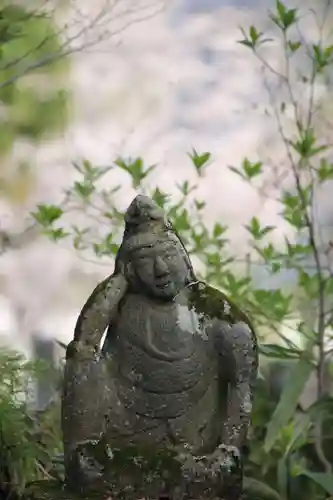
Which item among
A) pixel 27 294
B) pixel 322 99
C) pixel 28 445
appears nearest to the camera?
pixel 28 445

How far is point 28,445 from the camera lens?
1.12 metres

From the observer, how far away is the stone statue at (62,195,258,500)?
0.88 meters

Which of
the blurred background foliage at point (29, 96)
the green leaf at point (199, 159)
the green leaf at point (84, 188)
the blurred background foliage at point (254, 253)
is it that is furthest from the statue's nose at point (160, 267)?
the blurred background foliage at point (29, 96)

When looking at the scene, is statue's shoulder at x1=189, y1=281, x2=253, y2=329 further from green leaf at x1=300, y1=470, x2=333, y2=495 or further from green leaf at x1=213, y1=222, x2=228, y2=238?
green leaf at x1=213, y1=222, x2=228, y2=238

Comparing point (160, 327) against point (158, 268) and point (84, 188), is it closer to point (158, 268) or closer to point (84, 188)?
point (158, 268)

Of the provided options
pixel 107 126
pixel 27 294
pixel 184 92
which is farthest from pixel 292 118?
pixel 27 294

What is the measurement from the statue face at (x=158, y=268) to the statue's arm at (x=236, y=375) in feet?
0.27

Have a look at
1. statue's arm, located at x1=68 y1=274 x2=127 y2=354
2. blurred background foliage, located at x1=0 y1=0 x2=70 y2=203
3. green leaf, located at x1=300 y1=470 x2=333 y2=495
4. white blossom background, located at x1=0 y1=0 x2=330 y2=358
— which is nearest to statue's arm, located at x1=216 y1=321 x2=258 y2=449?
statue's arm, located at x1=68 y1=274 x2=127 y2=354

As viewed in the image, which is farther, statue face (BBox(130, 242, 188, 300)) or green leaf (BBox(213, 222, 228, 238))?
green leaf (BBox(213, 222, 228, 238))

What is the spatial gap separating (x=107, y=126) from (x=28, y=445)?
0.74 metres

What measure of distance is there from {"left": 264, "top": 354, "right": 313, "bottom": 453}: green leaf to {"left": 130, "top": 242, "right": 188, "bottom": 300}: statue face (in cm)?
39

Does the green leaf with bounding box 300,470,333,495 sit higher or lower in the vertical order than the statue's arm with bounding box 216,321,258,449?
lower

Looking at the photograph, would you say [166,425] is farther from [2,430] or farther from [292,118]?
[292,118]

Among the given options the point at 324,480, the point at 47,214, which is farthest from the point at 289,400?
the point at 47,214
